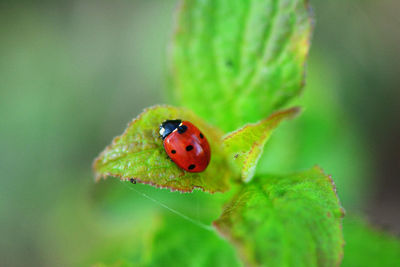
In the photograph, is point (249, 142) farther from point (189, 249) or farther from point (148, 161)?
point (189, 249)

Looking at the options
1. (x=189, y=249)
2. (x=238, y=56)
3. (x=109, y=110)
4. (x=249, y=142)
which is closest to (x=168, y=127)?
(x=249, y=142)

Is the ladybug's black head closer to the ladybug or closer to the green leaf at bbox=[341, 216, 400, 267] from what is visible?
the ladybug

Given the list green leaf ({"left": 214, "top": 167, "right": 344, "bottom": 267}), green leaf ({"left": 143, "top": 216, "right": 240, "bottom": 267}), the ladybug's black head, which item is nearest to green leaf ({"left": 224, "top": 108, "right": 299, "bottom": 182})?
green leaf ({"left": 214, "top": 167, "right": 344, "bottom": 267})

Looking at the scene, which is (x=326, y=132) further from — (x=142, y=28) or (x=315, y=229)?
(x=142, y=28)

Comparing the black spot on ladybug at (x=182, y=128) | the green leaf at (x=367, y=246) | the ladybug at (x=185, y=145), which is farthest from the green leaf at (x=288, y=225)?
the green leaf at (x=367, y=246)

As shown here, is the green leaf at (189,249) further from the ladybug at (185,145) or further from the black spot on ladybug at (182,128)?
the black spot on ladybug at (182,128)

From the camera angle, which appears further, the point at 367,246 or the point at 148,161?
A: the point at 367,246
